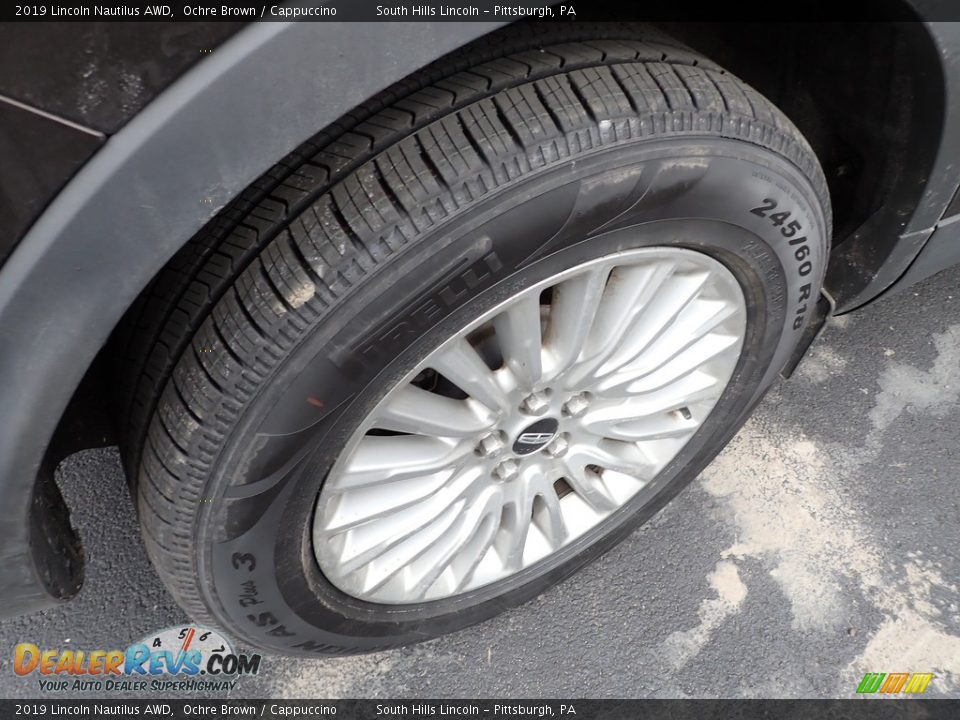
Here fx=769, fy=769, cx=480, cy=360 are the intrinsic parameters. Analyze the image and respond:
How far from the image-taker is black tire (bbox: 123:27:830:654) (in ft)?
3.21

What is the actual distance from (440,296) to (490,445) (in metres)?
0.44

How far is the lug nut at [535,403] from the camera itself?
4.42 feet

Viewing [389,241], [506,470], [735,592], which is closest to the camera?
[389,241]

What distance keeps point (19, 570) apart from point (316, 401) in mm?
484

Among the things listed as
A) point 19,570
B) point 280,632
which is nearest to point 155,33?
point 19,570

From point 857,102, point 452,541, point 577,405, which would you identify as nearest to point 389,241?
point 577,405

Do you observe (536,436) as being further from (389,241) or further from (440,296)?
(389,241)

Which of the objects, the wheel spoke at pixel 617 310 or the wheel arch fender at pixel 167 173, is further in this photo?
the wheel spoke at pixel 617 310

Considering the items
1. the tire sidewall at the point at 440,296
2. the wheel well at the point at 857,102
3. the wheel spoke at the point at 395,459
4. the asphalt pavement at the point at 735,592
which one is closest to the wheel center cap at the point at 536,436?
the wheel spoke at the point at 395,459

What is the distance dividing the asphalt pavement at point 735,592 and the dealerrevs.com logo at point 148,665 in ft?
0.08

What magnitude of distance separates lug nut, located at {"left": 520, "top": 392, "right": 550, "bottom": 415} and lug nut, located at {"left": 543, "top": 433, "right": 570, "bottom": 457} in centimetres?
13

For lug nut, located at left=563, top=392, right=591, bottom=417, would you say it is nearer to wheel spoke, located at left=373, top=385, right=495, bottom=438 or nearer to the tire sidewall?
wheel spoke, located at left=373, top=385, right=495, bottom=438

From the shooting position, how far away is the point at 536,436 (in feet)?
4.67

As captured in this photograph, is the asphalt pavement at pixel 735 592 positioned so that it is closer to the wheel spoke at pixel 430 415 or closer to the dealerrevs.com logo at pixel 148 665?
the dealerrevs.com logo at pixel 148 665
